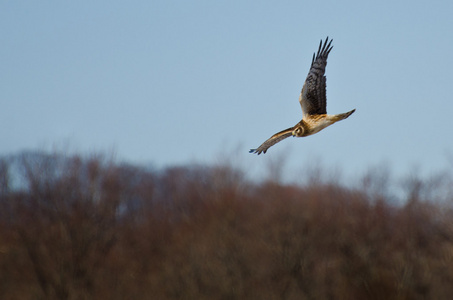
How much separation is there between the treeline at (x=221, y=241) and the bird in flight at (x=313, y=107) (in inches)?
1015

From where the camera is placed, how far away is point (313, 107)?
1316cm

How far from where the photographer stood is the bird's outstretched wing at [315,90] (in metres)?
13.1

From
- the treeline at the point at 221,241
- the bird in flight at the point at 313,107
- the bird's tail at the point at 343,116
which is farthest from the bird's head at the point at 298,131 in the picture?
the treeline at the point at 221,241

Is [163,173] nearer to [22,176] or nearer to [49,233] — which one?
[22,176]

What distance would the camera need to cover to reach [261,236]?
4547cm

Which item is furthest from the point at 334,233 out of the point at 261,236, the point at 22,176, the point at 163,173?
the point at 163,173

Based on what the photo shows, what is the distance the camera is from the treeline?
1555 inches

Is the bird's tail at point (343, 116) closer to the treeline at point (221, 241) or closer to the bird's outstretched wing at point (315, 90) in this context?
the bird's outstretched wing at point (315, 90)

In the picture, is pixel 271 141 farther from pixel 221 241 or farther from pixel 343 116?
pixel 221 241

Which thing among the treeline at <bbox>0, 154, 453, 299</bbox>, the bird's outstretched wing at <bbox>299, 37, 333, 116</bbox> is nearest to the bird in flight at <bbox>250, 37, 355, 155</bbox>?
the bird's outstretched wing at <bbox>299, 37, 333, 116</bbox>

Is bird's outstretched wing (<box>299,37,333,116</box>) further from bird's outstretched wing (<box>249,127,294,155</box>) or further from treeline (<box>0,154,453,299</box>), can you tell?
treeline (<box>0,154,453,299</box>)

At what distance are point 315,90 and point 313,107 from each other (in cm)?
40

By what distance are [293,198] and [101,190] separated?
1379 centimetres

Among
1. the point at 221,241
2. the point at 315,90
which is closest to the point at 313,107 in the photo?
the point at 315,90
